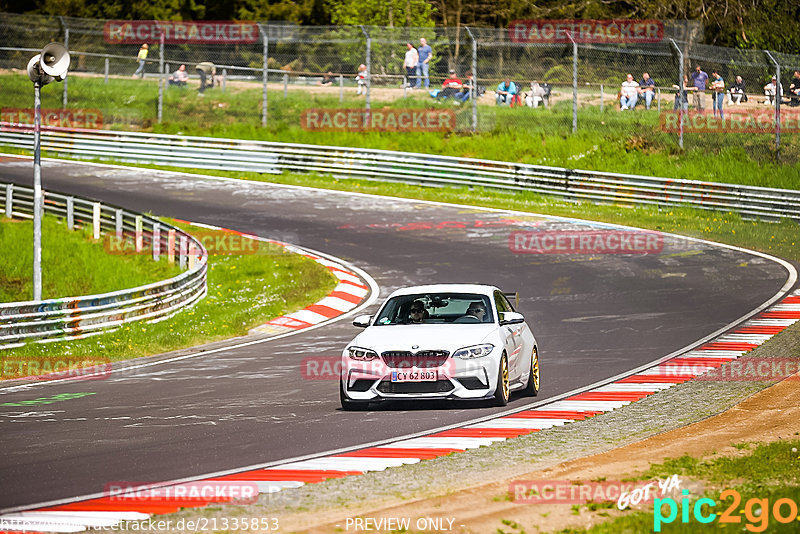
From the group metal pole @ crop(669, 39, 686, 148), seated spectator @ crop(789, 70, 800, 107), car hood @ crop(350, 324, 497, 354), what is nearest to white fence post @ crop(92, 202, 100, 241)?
metal pole @ crop(669, 39, 686, 148)

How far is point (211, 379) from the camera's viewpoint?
1495cm

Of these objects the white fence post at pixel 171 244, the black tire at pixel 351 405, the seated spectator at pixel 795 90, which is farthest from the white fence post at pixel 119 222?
the seated spectator at pixel 795 90

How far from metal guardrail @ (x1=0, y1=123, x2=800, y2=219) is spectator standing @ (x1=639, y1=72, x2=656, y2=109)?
303cm

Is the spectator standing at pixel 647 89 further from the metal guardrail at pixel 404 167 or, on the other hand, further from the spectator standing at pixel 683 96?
the metal guardrail at pixel 404 167

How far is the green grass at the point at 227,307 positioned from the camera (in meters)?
17.9

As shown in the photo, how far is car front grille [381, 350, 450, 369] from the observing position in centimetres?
A: 1169

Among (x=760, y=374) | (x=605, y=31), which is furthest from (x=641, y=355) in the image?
(x=605, y=31)

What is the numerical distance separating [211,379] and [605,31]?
38530 millimetres

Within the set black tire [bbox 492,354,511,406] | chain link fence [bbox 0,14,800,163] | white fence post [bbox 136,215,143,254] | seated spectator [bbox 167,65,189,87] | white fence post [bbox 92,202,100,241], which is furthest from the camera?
seated spectator [bbox 167,65,189,87]

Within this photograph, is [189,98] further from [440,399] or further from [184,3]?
[440,399]

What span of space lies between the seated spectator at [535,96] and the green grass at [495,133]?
1.00 feet

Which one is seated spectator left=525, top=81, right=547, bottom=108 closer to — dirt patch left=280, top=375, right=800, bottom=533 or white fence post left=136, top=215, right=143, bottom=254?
white fence post left=136, top=215, right=143, bottom=254

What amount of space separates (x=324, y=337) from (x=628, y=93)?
17.8m

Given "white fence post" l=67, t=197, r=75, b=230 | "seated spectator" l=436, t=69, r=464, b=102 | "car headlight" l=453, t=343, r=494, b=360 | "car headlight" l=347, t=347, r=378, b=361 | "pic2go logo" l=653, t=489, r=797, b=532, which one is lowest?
"white fence post" l=67, t=197, r=75, b=230
